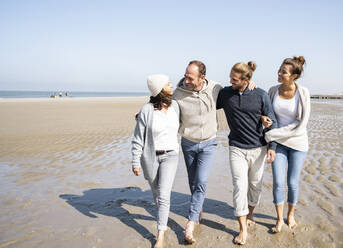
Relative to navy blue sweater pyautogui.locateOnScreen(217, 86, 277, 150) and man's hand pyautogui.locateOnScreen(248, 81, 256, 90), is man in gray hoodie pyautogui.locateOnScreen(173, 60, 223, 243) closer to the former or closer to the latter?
navy blue sweater pyautogui.locateOnScreen(217, 86, 277, 150)

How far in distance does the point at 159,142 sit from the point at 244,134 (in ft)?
3.68

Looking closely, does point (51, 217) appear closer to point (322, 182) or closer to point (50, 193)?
point (50, 193)

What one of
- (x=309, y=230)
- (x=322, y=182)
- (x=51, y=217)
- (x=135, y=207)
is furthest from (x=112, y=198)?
(x=322, y=182)

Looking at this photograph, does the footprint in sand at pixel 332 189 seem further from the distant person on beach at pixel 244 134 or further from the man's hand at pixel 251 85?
the man's hand at pixel 251 85

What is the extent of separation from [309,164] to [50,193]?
5957 mm

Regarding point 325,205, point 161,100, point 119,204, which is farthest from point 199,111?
point 325,205

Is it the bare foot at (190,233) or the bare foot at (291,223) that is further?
the bare foot at (291,223)

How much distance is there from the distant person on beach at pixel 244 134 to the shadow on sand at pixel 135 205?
57cm

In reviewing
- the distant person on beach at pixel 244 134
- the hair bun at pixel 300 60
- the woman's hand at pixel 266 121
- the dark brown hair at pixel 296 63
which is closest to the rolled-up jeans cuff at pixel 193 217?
the distant person on beach at pixel 244 134

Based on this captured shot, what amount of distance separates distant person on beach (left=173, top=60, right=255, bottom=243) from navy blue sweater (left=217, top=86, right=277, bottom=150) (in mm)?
257

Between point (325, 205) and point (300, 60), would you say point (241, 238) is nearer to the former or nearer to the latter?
point (325, 205)

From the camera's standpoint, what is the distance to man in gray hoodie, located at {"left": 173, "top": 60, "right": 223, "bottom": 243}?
142 inches

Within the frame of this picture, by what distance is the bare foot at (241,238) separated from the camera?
3.37m

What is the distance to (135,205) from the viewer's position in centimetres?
460
